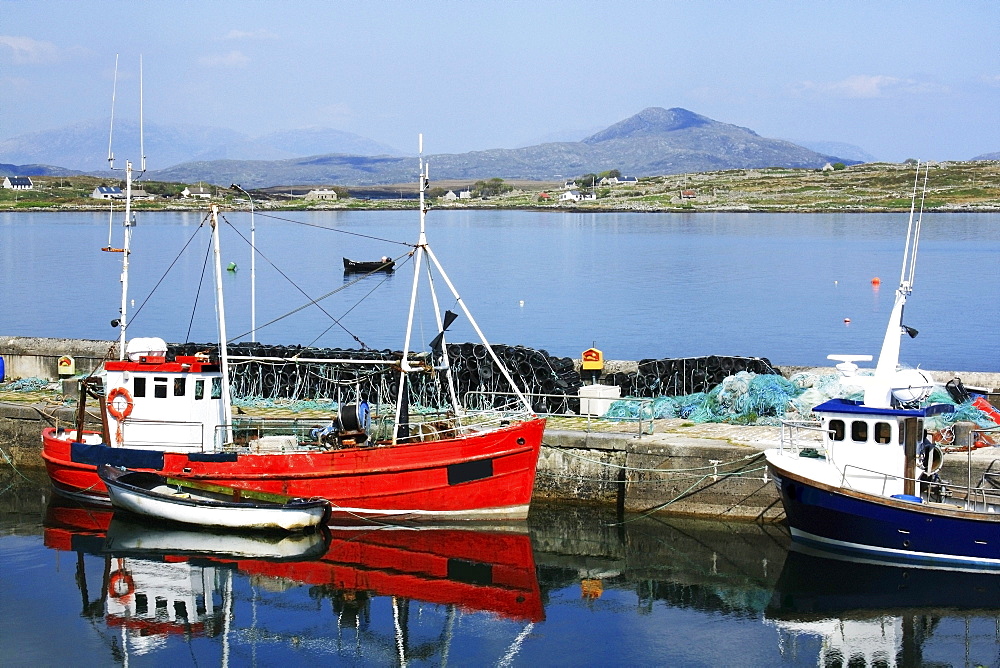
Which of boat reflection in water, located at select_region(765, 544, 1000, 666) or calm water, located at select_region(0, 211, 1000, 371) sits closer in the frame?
boat reflection in water, located at select_region(765, 544, 1000, 666)

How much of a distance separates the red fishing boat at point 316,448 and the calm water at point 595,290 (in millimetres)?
3830

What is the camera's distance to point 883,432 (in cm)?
1519

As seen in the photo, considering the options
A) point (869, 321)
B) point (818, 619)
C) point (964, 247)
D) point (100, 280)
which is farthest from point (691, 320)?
point (964, 247)

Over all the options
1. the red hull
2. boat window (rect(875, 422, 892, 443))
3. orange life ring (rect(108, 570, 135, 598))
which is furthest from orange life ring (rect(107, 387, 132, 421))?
boat window (rect(875, 422, 892, 443))

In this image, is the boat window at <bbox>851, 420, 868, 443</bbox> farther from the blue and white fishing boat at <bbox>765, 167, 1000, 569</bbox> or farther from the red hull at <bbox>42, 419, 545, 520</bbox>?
the red hull at <bbox>42, 419, 545, 520</bbox>

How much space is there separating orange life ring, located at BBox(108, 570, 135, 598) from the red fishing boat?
1925mm

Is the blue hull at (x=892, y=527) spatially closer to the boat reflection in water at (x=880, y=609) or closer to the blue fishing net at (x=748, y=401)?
the boat reflection in water at (x=880, y=609)

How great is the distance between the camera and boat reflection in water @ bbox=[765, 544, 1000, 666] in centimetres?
1328

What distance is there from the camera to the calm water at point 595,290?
139 feet

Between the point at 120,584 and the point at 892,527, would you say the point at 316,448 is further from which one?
the point at 892,527

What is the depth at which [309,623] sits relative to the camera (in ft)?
46.7

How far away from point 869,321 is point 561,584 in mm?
36627

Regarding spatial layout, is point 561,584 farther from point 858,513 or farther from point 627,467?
point 858,513

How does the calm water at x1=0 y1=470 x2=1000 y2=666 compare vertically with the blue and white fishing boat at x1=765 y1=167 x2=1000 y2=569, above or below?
below
